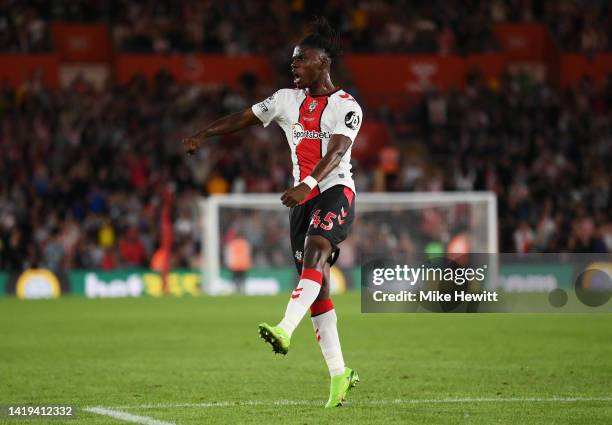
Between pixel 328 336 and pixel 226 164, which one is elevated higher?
pixel 226 164

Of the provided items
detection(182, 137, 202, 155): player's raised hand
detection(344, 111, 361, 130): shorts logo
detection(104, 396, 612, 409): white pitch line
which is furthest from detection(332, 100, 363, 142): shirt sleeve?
detection(104, 396, 612, 409): white pitch line

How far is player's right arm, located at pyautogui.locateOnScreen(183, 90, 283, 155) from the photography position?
8758 mm

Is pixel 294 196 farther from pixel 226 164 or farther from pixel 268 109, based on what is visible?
pixel 226 164

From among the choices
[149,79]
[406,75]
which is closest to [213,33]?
[149,79]

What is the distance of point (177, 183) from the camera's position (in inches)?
1091

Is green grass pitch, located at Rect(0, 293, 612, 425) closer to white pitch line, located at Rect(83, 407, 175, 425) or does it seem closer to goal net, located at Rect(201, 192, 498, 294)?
white pitch line, located at Rect(83, 407, 175, 425)

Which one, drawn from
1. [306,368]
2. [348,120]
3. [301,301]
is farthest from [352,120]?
[306,368]

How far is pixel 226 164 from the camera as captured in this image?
28.4 m

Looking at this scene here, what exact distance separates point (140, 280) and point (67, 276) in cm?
151

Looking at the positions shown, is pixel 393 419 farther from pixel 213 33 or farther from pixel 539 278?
pixel 213 33

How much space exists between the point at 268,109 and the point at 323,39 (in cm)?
65

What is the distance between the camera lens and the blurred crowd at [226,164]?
25.8 meters

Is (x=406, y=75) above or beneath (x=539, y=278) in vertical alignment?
above

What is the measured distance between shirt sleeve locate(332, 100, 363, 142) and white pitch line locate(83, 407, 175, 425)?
2.34m
